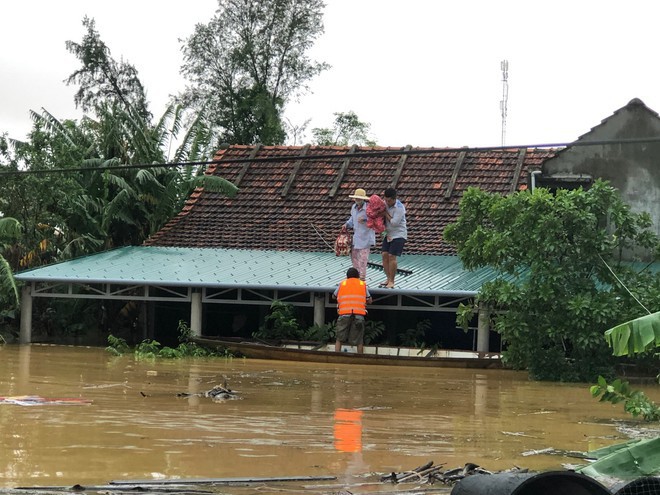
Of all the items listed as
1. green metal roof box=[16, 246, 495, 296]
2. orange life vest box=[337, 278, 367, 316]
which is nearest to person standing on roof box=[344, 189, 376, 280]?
green metal roof box=[16, 246, 495, 296]

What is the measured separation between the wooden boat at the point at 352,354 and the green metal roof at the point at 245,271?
3.44 feet

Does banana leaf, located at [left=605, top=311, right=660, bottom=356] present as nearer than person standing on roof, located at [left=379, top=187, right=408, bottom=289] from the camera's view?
Yes

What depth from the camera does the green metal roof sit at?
22281mm

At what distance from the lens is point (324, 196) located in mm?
27297

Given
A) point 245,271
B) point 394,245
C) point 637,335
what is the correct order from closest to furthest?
point 637,335 → point 394,245 → point 245,271

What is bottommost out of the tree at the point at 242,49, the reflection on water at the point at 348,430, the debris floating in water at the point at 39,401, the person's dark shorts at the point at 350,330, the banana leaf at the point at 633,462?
the reflection on water at the point at 348,430

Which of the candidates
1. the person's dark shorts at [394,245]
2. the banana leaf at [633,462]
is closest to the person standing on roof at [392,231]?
the person's dark shorts at [394,245]

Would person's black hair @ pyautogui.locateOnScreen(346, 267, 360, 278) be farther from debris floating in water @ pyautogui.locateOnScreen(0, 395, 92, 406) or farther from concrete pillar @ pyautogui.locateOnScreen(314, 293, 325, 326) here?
debris floating in water @ pyautogui.locateOnScreen(0, 395, 92, 406)

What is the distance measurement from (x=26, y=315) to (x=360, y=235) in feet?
24.3

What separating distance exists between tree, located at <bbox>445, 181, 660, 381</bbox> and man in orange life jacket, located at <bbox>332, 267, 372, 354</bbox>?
2443 millimetres

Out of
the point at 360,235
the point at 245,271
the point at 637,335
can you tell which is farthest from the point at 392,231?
the point at 637,335

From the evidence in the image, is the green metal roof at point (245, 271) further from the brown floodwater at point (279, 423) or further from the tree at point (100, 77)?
the tree at point (100, 77)

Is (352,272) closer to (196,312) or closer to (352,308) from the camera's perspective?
(352,308)

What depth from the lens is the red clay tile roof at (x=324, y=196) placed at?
26.3 meters
